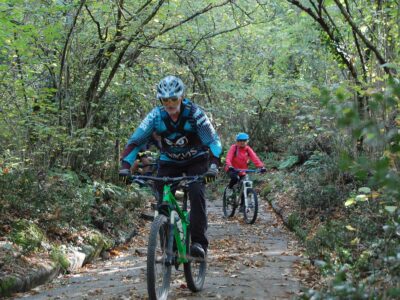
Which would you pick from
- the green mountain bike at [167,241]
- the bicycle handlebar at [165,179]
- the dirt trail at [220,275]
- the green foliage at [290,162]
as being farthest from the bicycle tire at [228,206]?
the bicycle handlebar at [165,179]

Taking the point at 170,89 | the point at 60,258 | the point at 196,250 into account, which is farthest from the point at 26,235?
the point at 170,89

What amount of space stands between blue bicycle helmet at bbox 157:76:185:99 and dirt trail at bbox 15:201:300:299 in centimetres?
217

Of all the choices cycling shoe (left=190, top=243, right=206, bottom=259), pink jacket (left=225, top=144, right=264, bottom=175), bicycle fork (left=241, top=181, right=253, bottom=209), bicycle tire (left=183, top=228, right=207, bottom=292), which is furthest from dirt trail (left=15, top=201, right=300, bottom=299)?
pink jacket (left=225, top=144, right=264, bottom=175)

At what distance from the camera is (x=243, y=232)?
37.0 feet

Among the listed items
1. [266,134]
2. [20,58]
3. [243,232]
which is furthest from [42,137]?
[266,134]

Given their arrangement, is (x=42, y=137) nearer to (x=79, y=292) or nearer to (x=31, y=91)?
(x=31, y=91)

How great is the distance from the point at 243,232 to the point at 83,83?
210 inches

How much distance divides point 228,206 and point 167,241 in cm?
915

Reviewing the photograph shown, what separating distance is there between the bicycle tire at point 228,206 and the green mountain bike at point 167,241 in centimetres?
817

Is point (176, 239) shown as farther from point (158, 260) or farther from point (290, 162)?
point (290, 162)

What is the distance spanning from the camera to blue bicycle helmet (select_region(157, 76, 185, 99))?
5196 mm

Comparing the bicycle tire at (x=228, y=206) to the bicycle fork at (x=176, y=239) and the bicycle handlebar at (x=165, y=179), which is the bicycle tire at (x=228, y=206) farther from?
the bicycle handlebar at (x=165, y=179)

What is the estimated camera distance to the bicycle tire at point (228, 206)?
1364cm

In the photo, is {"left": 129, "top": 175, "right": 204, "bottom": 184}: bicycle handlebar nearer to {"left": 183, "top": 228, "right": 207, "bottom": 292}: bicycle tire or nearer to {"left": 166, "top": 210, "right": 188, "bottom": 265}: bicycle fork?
{"left": 166, "top": 210, "right": 188, "bottom": 265}: bicycle fork
